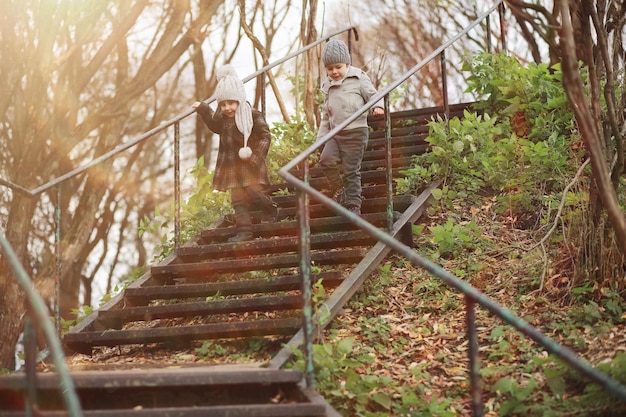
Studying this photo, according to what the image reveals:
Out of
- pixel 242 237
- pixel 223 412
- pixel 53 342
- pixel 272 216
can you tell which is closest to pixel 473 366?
pixel 223 412

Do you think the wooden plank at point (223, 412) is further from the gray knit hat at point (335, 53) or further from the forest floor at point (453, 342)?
the gray knit hat at point (335, 53)

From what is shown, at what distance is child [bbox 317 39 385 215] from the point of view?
625 cm

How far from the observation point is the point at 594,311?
4422 millimetres

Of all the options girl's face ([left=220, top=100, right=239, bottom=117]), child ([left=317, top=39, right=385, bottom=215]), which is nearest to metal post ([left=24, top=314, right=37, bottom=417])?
girl's face ([left=220, top=100, right=239, bottom=117])

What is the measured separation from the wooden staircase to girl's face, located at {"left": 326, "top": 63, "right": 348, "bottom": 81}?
1.03 metres

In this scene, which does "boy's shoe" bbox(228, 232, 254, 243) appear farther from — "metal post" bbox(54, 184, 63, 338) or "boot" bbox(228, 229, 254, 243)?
"metal post" bbox(54, 184, 63, 338)

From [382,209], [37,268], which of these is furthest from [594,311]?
[37,268]

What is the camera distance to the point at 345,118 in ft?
21.1

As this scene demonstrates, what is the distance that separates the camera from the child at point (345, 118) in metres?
6.25

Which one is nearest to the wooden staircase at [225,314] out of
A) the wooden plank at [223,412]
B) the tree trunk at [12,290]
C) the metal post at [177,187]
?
the wooden plank at [223,412]

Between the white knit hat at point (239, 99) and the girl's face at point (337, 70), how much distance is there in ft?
2.74

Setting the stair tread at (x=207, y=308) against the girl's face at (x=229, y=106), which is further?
the girl's face at (x=229, y=106)

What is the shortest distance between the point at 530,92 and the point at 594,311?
365cm

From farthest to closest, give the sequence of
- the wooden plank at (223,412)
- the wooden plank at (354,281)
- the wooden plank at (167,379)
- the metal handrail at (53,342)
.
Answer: the wooden plank at (354,281)
the wooden plank at (167,379)
the wooden plank at (223,412)
the metal handrail at (53,342)
